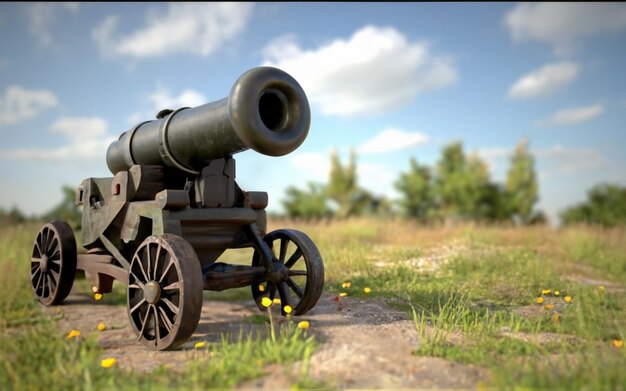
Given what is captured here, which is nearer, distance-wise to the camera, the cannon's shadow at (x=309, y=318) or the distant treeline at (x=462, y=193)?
the cannon's shadow at (x=309, y=318)

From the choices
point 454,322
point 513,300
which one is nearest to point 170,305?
point 454,322

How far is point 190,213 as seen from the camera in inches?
183

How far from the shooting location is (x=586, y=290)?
6.41 metres

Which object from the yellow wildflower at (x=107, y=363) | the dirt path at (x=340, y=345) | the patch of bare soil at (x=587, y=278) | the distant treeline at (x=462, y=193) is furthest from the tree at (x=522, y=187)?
the yellow wildflower at (x=107, y=363)

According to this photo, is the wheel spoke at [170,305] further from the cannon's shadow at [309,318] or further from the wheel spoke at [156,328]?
the cannon's shadow at [309,318]

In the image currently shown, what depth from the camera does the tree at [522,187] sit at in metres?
30.4

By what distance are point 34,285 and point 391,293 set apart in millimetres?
4580

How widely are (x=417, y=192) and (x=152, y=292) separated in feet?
91.7

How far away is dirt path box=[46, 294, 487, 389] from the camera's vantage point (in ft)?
10.2

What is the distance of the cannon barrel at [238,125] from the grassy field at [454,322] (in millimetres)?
1579

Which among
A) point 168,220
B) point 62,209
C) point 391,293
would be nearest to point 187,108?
point 168,220

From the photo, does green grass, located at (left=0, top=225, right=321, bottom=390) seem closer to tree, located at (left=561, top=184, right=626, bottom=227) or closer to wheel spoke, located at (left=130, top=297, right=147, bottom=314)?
wheel spoke, located at (left=130, top=297, right=147, bottom=314)

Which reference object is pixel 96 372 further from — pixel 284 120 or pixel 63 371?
pixel 284 120

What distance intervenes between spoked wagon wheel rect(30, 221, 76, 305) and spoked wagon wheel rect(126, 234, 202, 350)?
2113 millimetres
